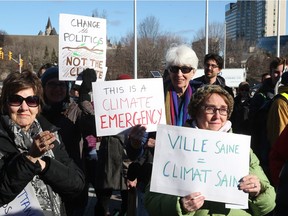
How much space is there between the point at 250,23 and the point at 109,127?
124 metres

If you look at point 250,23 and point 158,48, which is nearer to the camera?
point 158,48

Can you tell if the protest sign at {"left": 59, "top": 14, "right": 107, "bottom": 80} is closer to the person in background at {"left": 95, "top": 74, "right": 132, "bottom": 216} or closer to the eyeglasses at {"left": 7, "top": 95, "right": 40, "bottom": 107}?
the person in background at {"left": 95, "top": 74, "right": 132, "bottom": 216}

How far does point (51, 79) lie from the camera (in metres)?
4.59

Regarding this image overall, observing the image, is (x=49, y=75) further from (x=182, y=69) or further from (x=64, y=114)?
(x=182, y=69)

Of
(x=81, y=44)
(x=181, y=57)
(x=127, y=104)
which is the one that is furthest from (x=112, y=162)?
(x=181, y=57)

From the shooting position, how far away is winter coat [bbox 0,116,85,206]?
7.77 ft

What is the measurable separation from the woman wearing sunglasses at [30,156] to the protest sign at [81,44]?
231 centimetres

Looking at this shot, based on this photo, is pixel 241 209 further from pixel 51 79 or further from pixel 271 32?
pixel 271 32

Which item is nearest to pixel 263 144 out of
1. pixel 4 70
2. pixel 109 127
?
pixel 109 127

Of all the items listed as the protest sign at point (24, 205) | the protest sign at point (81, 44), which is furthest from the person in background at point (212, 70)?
the protest sign at point (24, 205)

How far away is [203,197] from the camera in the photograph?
2.39 meters

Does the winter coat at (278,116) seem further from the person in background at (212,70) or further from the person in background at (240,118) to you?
the person in background at (240,118)

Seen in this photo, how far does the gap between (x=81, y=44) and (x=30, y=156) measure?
309 cm

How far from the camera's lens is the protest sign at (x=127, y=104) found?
11.3 ft
